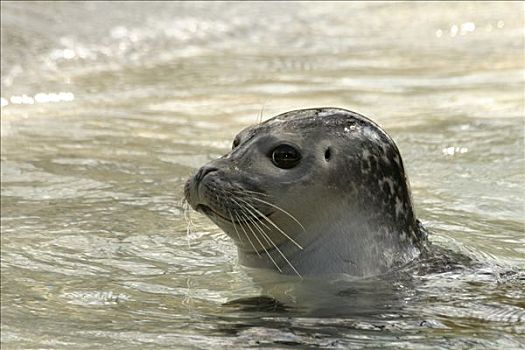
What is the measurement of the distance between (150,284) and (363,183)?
41.0 inches

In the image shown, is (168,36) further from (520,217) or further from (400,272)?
(400,272)

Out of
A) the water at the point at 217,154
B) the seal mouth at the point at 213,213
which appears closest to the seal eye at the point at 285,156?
the seal mouth at the point at 213,213

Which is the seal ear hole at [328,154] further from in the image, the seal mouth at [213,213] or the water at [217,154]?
the water at [217,154]

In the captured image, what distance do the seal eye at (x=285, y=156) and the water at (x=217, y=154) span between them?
50 cm

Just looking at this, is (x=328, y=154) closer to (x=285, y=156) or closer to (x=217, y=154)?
(x=285, y=156)

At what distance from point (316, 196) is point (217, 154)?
123 inches

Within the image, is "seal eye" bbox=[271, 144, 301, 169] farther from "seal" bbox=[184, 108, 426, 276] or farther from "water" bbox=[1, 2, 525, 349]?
"water" bbox=[1, 2, 525, 349]

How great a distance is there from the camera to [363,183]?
5.76 meters

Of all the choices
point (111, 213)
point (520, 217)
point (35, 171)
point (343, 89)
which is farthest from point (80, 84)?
point (520, 217)

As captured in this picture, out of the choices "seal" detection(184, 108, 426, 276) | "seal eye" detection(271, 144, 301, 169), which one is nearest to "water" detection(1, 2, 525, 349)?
"seal" detection(184, 108, 426, 276)

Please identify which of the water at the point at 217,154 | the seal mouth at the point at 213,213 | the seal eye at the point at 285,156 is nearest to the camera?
the water at the point at 217,154

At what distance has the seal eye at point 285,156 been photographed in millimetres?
5734

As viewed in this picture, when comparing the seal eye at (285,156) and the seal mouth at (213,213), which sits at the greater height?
the seal eye at (285,156)

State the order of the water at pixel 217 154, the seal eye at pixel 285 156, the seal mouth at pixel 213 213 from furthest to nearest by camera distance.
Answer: the seal eye at pixel 285 156, the seal mouth at pixel 213 213, the water at pixel 217 154
